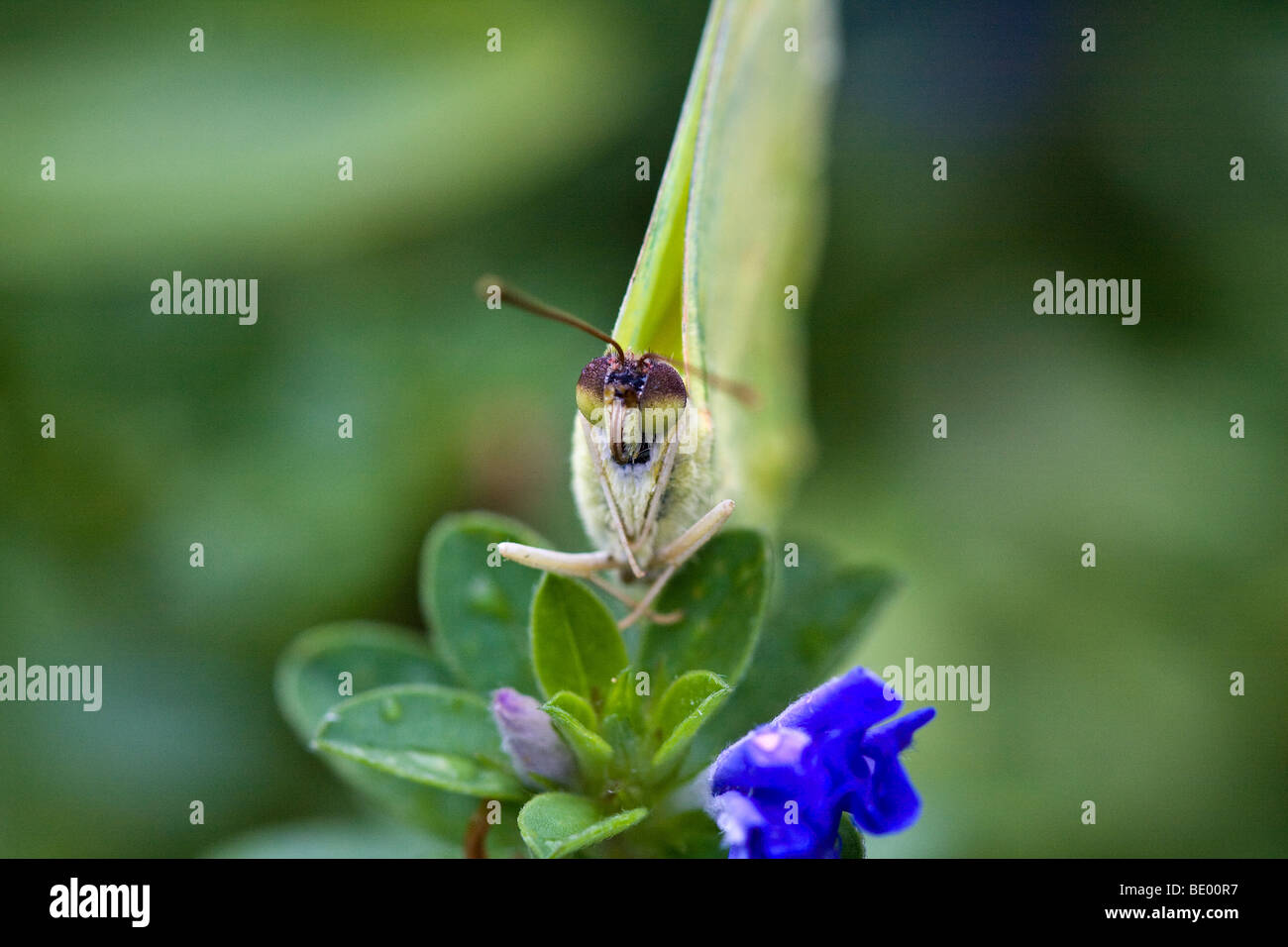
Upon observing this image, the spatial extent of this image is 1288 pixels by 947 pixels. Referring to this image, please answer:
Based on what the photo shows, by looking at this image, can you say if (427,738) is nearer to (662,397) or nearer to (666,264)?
(662,397)

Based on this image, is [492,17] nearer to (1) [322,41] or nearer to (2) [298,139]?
(1) [322,41]

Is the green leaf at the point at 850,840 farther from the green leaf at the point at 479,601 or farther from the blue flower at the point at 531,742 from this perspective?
the green leaf at the point at 479,601

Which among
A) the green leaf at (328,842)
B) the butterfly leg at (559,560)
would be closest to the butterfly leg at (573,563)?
the butterfly leg at (559,560)

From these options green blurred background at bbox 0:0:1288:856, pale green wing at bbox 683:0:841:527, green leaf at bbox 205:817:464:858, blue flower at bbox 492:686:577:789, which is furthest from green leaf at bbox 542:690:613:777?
green blurred background at bbox 0:0:1288:856

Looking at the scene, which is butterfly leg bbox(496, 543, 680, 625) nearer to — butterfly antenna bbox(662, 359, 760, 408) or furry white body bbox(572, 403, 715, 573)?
furry white body bbox(572, 403, 715, 573)

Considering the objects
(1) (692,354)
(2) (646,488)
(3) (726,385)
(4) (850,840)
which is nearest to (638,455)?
(2) (646,488)
